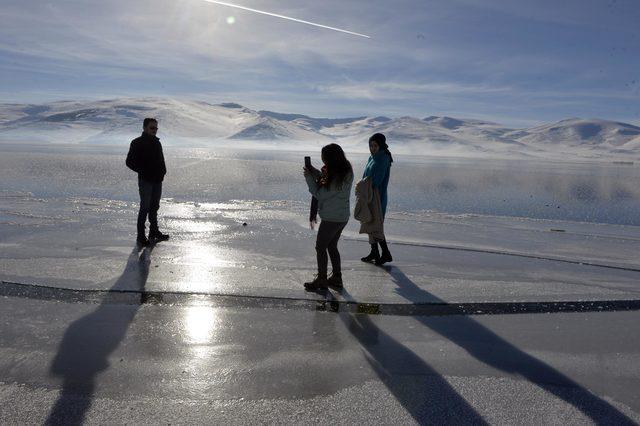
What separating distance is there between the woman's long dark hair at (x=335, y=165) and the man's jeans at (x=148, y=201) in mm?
3457

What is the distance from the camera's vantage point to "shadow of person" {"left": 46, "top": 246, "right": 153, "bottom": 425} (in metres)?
3.02

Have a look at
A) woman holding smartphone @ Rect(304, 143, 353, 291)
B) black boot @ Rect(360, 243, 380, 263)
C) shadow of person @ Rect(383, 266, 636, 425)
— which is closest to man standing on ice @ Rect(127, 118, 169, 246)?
woman holding smartphone @ Rect(304, 143, 353, 291)

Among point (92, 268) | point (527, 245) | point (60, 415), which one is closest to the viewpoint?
point (60, 415)

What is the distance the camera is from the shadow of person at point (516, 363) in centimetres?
323

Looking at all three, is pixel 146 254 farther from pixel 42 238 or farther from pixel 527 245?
pixel 527 245

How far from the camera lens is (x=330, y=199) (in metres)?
5.54

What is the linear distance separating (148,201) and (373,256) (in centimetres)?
347

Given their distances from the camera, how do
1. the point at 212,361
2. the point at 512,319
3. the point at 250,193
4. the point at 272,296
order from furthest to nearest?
the point at 250,193, the point at 272,296, the point at 512,319, the point at 212,361

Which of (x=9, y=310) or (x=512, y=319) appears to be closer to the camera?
(x=9, y=310)

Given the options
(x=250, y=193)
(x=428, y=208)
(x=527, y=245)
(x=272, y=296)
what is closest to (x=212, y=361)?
(x=272, y=296)

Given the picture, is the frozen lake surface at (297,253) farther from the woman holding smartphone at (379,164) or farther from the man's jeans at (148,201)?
the woman holding smartphone at (379,164)

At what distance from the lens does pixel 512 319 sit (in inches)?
196

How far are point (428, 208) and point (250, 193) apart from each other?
6.47 meters

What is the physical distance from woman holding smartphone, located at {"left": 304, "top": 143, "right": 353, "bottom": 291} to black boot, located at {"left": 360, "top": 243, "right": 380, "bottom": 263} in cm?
131
